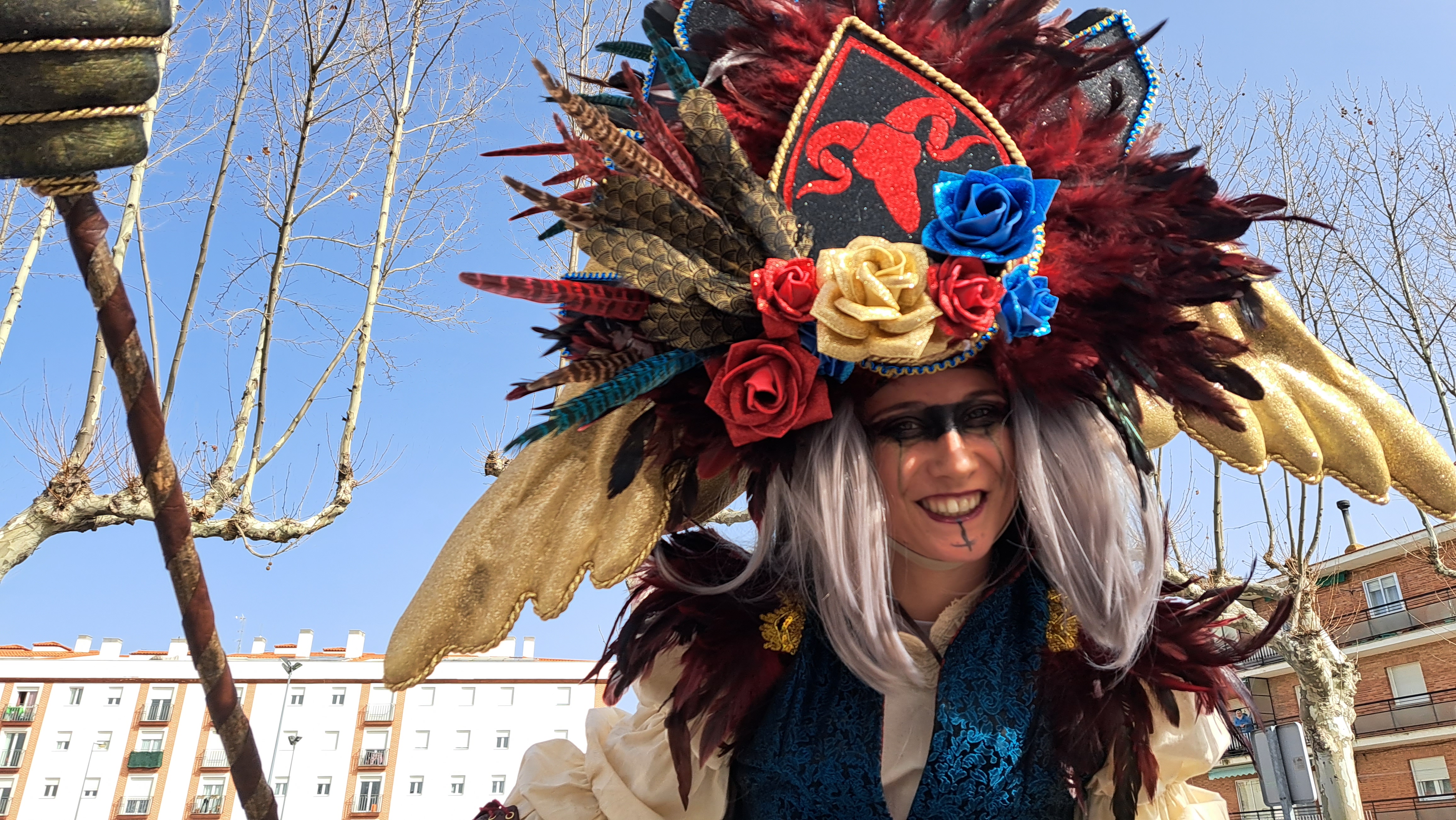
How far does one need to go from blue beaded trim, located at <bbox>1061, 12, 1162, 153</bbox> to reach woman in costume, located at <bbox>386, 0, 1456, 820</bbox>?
0.03 m

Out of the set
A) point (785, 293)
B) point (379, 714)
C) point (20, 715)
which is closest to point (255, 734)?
point (379, 714)

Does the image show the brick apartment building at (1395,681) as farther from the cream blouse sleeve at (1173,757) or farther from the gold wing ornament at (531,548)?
the gold wing ornament at (531,548)

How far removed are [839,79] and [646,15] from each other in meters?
0.48

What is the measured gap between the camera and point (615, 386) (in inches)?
63.3

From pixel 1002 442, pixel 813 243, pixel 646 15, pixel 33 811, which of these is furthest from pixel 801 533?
pixel 33 811

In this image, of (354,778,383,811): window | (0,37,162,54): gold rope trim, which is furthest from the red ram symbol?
(354,778,383,811): window

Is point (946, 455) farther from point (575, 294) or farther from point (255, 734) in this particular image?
point (255, 734)

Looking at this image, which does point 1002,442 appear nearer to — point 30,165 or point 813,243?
point 813,243

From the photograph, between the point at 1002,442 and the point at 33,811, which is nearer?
the point at 1002,442

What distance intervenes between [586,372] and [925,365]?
56 cm

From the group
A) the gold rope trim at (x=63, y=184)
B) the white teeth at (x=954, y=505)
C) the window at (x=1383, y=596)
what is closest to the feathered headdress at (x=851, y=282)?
the white teeth at (x=954, y=505)

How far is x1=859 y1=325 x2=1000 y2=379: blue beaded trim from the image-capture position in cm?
164

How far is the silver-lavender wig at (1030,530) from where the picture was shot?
1.72 metres

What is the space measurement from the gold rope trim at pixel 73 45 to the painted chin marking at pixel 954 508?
1338 mm
